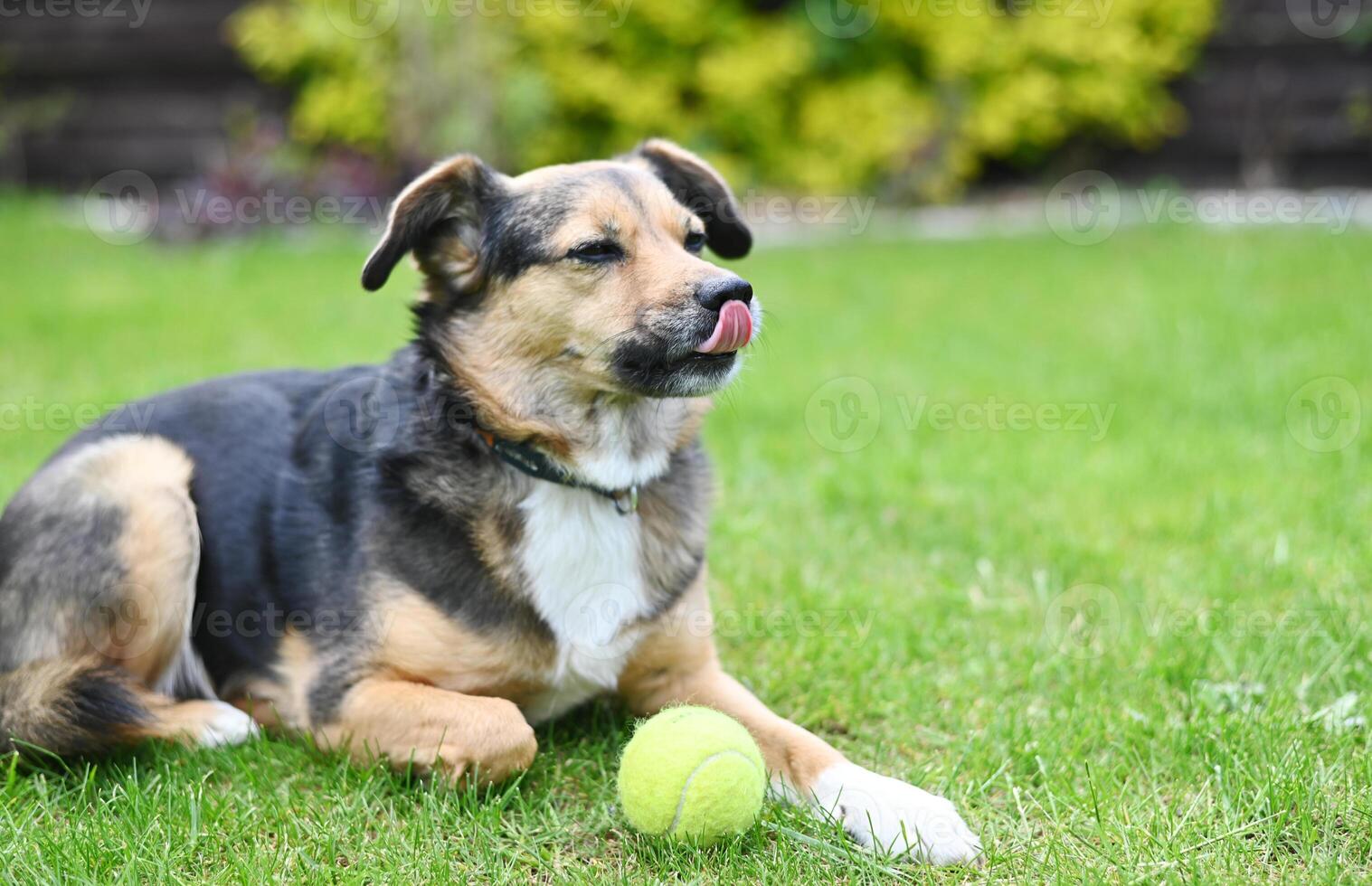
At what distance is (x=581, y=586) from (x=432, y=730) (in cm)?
54

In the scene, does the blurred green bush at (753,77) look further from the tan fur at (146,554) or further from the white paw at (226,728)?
the white paw at (226,728)

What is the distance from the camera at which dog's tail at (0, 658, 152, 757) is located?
2.99 m

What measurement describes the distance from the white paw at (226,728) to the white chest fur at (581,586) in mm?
756

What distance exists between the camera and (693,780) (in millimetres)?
2592

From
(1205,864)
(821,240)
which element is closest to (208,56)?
(821,240)

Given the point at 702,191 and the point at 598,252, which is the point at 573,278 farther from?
the point at 702,191

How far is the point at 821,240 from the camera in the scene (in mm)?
11133

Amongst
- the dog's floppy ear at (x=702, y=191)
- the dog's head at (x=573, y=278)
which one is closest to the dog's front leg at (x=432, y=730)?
the dog's head at (x=573, y=278)

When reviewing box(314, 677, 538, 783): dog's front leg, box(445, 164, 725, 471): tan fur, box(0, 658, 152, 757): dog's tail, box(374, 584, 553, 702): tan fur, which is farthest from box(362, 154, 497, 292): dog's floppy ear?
box(0, 658, 152, 757): dog's tail

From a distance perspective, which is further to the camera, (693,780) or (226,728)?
(226,728)

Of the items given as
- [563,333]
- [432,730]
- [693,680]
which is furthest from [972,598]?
[432,730]

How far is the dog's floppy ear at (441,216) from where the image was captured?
10.8 feet

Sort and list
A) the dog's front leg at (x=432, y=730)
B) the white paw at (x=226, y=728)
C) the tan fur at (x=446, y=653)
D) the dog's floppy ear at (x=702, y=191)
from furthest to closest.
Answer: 1. the dog's floppy ear at (x=702, y=191)
2. the white paw at (x=226, y=728)
3. the tan fur at (x=446, y=653)
4. the dog's front leg at (x=432, y=730)

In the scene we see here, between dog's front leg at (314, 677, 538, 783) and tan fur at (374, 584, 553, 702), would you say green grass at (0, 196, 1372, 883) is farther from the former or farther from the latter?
tan fur at (374, 584, 553, 702)
